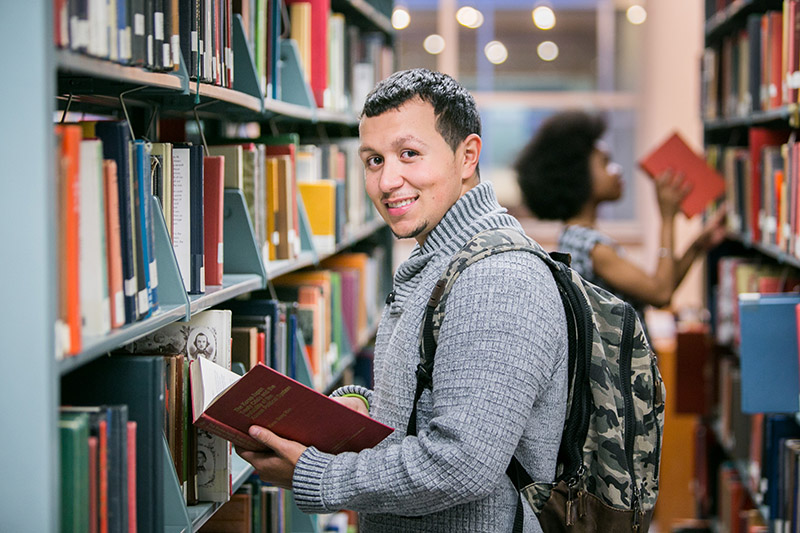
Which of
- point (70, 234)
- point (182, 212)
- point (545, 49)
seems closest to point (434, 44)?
point (545, 49)

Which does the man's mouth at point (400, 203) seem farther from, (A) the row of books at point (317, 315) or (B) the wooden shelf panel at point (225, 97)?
(A) the row of books at point (317, 315)

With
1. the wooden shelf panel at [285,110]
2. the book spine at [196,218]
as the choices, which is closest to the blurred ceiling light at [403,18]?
the wooden shelf panel at [285,110]

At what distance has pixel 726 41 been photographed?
4062 mm

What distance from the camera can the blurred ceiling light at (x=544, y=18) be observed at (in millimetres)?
7980

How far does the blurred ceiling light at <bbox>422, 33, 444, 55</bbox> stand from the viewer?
769cm

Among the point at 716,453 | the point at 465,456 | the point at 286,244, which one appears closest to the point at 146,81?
the point at 465,456

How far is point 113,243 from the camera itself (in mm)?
1325

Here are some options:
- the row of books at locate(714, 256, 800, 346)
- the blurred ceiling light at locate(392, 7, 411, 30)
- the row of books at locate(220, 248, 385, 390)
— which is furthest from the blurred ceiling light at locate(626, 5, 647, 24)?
the row of books at locate(220, 248, 385, 390)

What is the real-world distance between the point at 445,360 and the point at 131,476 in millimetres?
526

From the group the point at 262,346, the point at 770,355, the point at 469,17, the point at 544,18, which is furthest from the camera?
the point at 544,18

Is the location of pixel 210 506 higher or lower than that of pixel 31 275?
lower

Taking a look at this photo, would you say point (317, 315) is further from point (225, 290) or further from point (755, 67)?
point (755, 67)

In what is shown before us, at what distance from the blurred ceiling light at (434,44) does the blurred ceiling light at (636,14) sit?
165cm

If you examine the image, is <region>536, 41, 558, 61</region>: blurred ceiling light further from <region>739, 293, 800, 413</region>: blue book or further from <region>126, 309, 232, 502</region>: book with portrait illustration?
<region>126, 309, 232, 502</region>: book with portrait illustration
